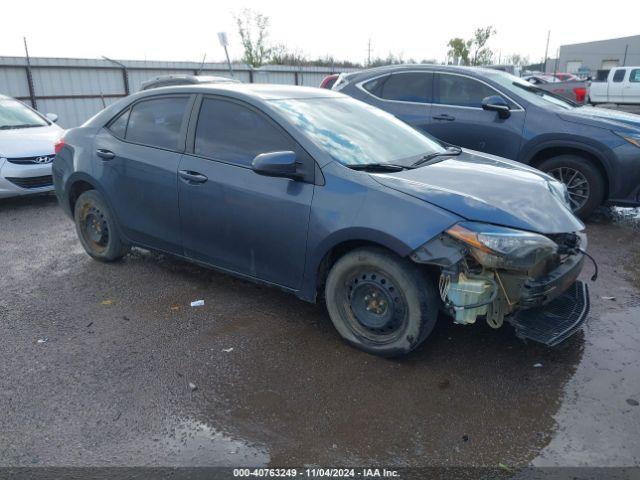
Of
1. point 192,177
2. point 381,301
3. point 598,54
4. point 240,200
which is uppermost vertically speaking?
point 598,54

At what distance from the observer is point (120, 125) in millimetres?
4773

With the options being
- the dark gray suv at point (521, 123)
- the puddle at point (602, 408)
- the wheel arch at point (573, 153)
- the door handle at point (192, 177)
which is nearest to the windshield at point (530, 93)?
the dark gray suv at point (521, 123)

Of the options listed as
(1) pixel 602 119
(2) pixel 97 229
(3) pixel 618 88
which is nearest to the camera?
(2) pixel 97 229

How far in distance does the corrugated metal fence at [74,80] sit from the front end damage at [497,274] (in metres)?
14.6

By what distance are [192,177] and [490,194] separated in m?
2.17

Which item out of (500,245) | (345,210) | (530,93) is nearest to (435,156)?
(345,210)

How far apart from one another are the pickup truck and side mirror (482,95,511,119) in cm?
2137

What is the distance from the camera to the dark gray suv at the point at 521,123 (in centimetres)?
602

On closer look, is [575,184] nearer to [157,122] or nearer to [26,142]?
[157,122]

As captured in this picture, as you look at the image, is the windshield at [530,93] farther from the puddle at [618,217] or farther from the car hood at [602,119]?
the puddle at [618,217]

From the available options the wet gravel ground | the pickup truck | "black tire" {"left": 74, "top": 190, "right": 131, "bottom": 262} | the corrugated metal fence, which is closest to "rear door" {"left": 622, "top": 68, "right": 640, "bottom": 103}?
the pickup truck

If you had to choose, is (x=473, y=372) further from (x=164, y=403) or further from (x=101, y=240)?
(x=101, y=240)

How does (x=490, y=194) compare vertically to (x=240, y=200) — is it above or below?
above

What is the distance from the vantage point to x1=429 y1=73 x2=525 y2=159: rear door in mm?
6609
